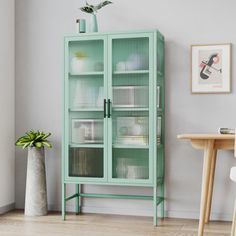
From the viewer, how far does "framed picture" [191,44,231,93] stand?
436 centimetres

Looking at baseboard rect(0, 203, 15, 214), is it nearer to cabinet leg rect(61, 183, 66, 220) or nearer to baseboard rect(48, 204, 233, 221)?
baseboard rect(48, 204, 233, 221)

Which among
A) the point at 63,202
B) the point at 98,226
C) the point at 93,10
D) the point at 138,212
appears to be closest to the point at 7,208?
the point at 63,202

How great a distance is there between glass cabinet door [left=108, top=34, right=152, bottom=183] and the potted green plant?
70cm

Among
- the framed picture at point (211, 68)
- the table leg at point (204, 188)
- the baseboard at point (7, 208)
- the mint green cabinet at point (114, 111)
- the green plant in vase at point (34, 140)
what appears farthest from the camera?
the baseboard at point (7, 208)

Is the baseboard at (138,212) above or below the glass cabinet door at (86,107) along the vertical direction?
below

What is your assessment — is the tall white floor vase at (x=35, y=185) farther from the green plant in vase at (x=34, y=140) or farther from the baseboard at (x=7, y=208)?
the baseboard at (x=7, y=208)

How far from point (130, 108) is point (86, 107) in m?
0.41

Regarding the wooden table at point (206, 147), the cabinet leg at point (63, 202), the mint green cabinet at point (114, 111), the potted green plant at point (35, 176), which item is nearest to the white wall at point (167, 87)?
the mint green cabinet at point (114, 111)

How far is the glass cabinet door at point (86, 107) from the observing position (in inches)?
172

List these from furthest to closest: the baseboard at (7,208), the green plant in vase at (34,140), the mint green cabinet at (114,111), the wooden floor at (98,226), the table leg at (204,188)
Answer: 1. the baseboard at (7,208)
2. the green plant in vase at (34,140)
3. the mint green cabinet at (114,111)
4. the wooden floor at (98,226)
5. the table leg at (204,188)

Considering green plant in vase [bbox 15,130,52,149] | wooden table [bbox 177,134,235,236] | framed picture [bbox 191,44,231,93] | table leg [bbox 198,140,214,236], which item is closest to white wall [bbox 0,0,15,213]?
green plant in vase [bbox 15,130,52,149]

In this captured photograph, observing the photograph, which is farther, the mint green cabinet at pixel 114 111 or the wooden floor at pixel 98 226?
the mint green cabinet at pixel 114 111

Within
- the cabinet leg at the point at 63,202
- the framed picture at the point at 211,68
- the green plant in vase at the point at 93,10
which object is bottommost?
the cabinet leg at the point at 63,202

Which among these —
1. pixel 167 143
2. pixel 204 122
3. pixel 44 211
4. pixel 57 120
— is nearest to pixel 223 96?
pixel 204 122
